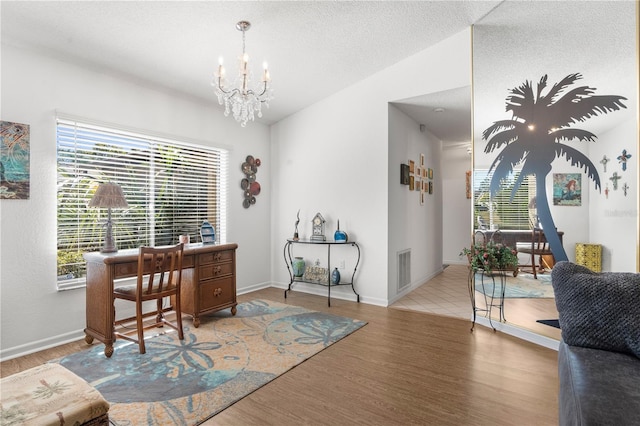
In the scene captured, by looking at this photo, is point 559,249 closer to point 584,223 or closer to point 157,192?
point 584,223

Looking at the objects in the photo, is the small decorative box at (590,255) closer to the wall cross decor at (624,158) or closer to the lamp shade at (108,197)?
the wall cross decor at (624,158)

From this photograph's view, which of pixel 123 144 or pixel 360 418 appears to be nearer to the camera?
pixel 360 418

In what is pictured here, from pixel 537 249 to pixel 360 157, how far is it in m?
2.26

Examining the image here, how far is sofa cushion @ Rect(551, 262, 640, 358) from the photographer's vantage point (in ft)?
A: 4.29

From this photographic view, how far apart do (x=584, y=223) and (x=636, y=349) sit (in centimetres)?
170

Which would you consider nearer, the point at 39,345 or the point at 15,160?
the point at 15,160

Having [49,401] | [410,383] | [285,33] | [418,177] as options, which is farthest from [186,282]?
[418,177]

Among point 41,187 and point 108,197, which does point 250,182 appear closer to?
point 108,197

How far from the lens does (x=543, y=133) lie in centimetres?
288

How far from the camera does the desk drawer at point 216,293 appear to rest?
3498mm

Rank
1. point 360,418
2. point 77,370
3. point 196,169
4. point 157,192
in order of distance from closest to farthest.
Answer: point 360,418
point 77,370
point 157,192
point 196,169

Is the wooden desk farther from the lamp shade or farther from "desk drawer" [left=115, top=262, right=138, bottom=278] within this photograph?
the lamp shade

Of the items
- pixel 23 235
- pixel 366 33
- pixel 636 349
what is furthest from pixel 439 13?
pixel 23 235

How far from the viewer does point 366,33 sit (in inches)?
132
